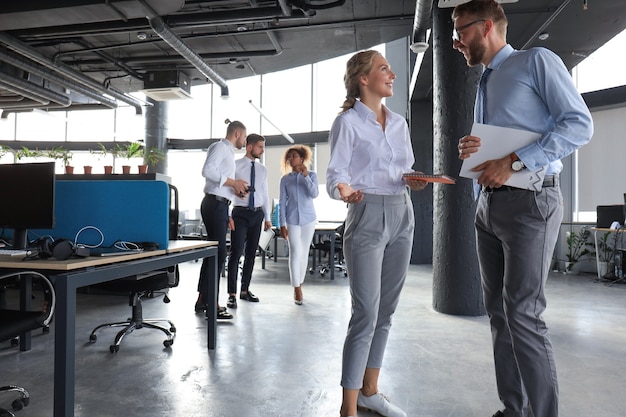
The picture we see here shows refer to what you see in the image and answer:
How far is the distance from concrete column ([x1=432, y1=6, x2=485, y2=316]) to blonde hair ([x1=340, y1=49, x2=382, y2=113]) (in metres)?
2.41

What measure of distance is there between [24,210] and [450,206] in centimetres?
337

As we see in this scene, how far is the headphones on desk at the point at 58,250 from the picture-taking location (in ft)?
5.76

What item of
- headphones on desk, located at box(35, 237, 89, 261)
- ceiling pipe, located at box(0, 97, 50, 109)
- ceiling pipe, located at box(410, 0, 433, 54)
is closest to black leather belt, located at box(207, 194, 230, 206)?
Result: headphones on desk, located at box(35, 237, 89, 261)

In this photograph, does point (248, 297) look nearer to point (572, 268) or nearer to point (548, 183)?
point (548, 183)

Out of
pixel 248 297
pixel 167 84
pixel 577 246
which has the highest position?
pixel 167 84

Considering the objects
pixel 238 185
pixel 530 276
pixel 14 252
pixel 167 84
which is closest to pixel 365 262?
pixel 530 276

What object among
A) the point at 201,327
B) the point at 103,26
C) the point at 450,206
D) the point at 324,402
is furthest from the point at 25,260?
the point at 103,26

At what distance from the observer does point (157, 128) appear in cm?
1137

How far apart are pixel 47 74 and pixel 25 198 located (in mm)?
8033

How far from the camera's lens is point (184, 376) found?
2.41 metres

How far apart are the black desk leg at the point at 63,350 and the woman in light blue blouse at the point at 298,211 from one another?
116 inches

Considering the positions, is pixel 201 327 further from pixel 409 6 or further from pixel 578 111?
pixel 409 6

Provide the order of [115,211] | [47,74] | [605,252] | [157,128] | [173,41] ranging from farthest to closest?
[157,128] → [47,74] → [605,252] → [173,41] → [115,211]

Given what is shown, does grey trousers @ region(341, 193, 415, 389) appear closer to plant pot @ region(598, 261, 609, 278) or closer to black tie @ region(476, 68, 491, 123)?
black tie @ region(476, 68, 491, 123)
